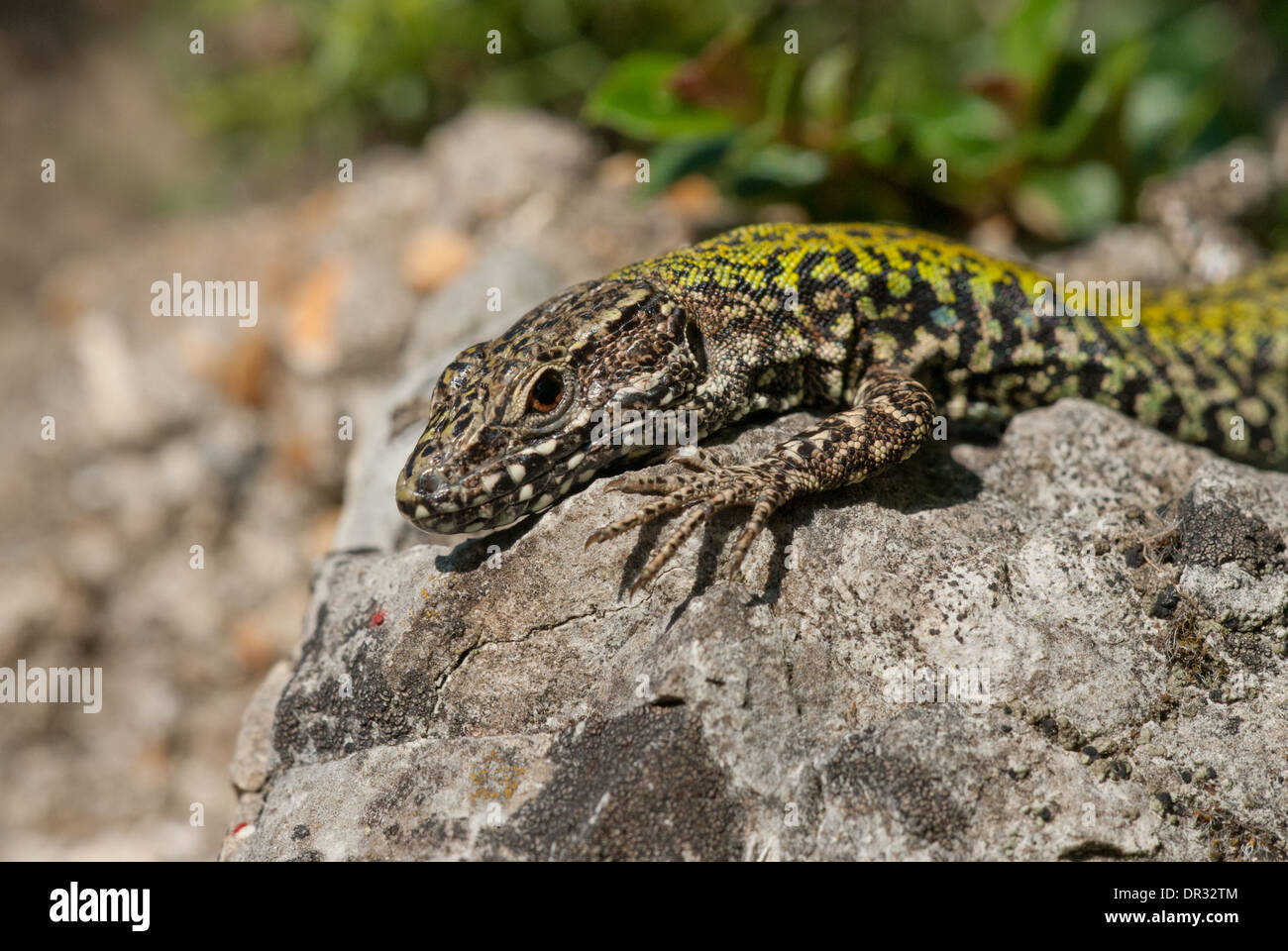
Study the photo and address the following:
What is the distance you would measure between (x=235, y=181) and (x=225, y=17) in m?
1.89

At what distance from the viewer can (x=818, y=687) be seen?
3.93 metres

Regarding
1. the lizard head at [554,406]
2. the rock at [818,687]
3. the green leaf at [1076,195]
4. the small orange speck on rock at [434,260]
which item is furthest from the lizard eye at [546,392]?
the green leaf at [1076,195]

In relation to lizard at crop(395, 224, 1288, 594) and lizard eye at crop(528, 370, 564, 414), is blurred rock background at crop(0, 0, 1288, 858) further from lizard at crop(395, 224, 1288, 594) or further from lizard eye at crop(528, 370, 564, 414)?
lizard eye at crop(528, 370, 564, 414)

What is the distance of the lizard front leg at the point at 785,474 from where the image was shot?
159 inches

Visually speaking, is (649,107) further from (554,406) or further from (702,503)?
(702,503)

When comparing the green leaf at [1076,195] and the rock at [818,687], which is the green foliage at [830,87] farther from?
the rock at [818,687]

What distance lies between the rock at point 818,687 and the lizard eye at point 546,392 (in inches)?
16.2

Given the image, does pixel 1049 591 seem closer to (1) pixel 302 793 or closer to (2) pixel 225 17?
(1) pixel 302 793

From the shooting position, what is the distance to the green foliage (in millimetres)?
7344

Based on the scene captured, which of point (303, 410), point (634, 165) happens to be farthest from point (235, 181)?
point (634, 165)

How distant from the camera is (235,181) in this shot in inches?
473

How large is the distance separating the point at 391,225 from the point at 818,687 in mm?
7037

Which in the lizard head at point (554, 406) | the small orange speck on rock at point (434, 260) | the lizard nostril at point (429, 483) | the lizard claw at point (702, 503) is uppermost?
the small orange speck on rock at point (434, 260)

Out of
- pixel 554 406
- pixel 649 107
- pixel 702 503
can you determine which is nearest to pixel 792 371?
pixel 702 503
